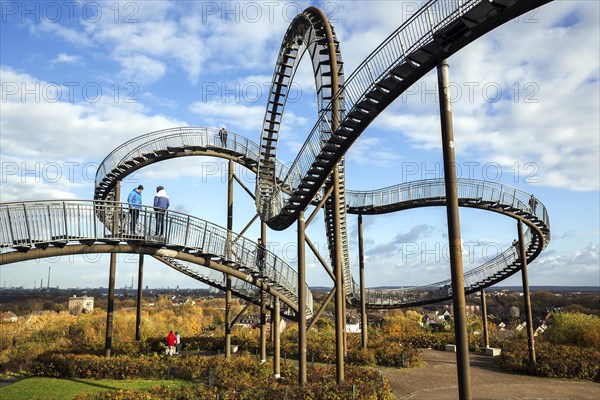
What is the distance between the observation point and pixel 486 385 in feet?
52.5

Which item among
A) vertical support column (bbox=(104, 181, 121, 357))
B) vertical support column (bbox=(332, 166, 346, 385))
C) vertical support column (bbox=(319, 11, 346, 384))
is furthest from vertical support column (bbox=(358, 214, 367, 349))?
vertical support column (bbox=(104, 181, 121, 357))

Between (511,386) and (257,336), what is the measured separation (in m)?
14.6

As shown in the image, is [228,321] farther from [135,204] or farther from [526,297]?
[526,297]

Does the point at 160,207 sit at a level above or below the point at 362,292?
above

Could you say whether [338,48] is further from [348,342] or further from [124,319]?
[124,319]

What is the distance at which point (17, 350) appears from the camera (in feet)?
76.9

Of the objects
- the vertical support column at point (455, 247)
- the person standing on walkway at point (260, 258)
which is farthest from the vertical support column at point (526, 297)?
the vertical support column at point (455, 247)

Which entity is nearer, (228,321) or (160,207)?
(160,207)

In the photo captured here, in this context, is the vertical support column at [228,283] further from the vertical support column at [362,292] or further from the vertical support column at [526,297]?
Result: the vertical support column at [526,297]

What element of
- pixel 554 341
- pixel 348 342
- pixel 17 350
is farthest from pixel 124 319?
pixel 554 341

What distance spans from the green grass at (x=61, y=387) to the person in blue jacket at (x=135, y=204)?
5.62 m

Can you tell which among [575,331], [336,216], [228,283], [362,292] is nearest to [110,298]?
[228,283]

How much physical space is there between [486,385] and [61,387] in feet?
45.4

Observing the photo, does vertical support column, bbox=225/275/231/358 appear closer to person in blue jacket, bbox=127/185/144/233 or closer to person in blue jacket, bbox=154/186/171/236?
person in blue jacket, bbox=154/186/171/236
